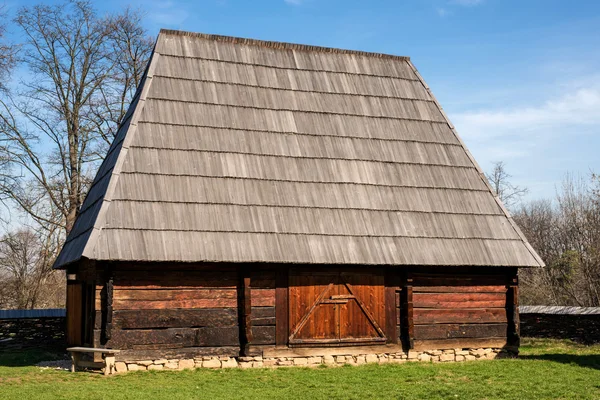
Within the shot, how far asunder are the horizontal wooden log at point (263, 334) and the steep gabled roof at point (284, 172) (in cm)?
137

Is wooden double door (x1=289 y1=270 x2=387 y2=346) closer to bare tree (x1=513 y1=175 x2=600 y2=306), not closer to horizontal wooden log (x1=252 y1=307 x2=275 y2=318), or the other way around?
horizontal wooden log (x1=252 y1=307 x2=275 y2=318)

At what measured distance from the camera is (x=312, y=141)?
15.2 meters

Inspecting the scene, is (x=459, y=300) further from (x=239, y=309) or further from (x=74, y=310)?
(x=74, y=310)

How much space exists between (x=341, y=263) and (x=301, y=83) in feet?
16.1

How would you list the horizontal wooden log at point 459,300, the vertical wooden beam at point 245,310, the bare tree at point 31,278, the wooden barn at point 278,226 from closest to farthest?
the wooden barn at point 278,226 < the vertical wooden beam at point 245,310 < the horizontal wooden log at point 459,300 < the bare tree at point 31,278

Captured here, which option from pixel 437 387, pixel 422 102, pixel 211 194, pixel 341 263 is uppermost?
pixel 422 102

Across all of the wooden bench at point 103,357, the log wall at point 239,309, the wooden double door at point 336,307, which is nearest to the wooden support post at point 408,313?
the log wall at point 239,309

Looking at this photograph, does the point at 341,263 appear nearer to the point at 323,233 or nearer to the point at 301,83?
the point at 323,233

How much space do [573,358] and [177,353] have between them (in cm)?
771

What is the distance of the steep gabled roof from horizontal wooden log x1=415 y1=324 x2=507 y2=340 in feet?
4.60

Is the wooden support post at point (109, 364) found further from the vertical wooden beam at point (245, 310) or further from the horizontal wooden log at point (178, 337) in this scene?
the vertical wooden beam at point (245, 310)

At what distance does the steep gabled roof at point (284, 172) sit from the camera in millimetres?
12898

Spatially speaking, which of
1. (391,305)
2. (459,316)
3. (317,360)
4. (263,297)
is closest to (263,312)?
(263,297)

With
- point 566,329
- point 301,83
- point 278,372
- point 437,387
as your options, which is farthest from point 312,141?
point 566,329
